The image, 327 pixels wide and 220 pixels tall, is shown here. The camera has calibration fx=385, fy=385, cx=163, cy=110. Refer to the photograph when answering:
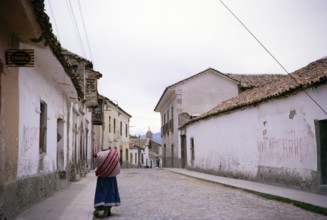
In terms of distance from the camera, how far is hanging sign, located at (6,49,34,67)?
6.09 metres

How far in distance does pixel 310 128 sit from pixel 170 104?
22.6m

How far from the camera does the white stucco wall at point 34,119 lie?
733 cm

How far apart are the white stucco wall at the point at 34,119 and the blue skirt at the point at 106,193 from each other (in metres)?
1.49

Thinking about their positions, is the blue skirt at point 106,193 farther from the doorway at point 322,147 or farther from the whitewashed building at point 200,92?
the whitewashed building at point 200,92

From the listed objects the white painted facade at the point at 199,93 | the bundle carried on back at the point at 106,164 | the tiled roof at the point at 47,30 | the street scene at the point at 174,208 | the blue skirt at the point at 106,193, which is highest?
the white painted facade at the point at 199,93

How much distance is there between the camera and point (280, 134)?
1241 centimetres

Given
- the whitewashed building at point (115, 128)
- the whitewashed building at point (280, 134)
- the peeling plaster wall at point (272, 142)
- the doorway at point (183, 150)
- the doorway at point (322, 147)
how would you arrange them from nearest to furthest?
the doorway at point (322, 147)
the whitewashed building at point (280, 134)
the peeling plaster wall at point (272, 142)
the doorway at point (183, 150)
the whitewashed building at point (115, 128)

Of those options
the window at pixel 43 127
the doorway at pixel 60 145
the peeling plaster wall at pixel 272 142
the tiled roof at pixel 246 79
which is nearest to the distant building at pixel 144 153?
the tiled roof at pixel 246 79

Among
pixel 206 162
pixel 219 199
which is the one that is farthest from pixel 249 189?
pixel 206 162

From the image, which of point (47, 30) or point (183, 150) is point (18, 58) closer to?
point (47, 30)

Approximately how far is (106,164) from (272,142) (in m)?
7.33

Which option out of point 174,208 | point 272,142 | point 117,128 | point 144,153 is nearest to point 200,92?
point 117,128

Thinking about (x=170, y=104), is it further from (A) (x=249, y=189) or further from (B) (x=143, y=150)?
(B) (x=143, y=150)

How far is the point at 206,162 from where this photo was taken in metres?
21.2
